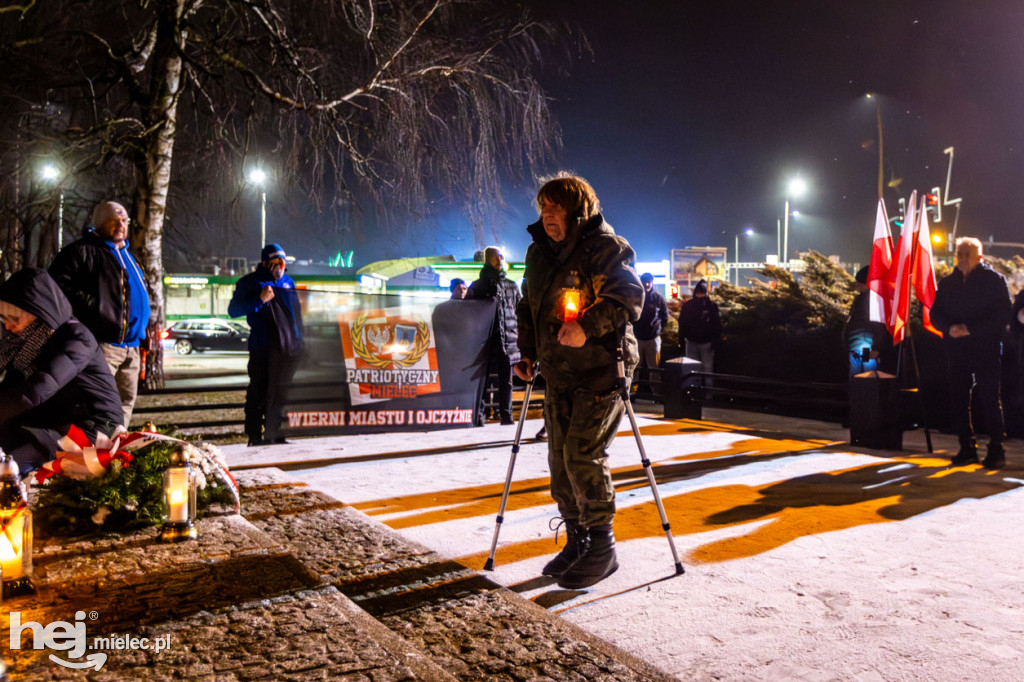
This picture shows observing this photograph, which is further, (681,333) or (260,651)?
(681,333)

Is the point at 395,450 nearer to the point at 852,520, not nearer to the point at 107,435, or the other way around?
the point at 107,435

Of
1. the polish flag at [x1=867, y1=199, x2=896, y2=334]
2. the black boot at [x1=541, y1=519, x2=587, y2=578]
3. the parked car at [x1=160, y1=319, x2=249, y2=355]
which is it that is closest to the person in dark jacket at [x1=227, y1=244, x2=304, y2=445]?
the black boot at [x1=541, y1=519, x2=587, y2=578]

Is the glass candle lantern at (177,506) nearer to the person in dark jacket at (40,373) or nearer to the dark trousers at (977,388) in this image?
the person in dark jacket at (40,373)

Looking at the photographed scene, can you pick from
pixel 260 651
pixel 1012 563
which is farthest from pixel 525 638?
pixel 1012 563

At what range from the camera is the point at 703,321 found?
1284cm

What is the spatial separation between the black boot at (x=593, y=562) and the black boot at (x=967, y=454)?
4.96 metres

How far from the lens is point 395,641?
10.1ft

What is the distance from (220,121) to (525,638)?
36.3 feet

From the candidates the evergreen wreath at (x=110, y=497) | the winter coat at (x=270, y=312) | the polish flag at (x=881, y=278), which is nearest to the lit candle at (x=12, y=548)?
the evergreen wreath at (x=110, y=497)

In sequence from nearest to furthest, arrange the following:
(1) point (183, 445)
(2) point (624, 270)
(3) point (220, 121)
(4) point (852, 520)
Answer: (2) point (624, 270), (1) point (183, 445), (4) point (852, 520), (3) point (220, 121)

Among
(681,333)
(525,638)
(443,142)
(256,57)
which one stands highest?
(256,57)

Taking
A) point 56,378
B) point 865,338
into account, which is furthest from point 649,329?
point 56,378

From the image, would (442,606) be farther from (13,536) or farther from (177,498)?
(13,536)

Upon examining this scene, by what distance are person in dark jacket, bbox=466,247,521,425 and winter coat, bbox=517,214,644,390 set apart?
18.0ft
